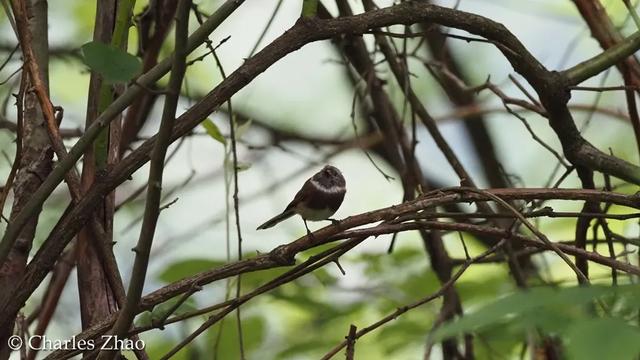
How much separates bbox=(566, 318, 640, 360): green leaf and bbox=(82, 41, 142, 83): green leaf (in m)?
0.76

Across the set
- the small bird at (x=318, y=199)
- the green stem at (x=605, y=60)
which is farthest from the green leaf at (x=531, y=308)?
the small bird at (x=318, y=199)

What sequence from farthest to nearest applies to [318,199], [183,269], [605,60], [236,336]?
[236,336]
[183,269]
[318,199]
[605,60]

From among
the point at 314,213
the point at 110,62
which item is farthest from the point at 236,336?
the point at 110,62

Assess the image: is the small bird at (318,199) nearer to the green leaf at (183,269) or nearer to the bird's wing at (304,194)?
the bird's wing at (304,194)

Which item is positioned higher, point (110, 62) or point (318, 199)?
point (318, 199)

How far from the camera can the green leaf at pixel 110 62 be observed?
4.38 feet

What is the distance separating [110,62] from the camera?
4.43ft

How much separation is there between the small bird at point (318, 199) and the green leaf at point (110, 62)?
1302 mm

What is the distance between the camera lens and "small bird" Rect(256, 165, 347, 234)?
2.62m

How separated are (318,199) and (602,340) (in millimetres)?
1812

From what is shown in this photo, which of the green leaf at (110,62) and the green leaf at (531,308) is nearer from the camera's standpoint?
the green leaf at (531,308)

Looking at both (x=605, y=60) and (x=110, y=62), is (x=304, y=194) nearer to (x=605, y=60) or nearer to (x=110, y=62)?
(x=605, y=60)

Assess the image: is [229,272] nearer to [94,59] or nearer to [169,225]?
[94,59]

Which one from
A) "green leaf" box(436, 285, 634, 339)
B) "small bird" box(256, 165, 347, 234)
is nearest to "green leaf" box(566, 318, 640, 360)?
"green leaf" box(436, 285, 634, 339)
